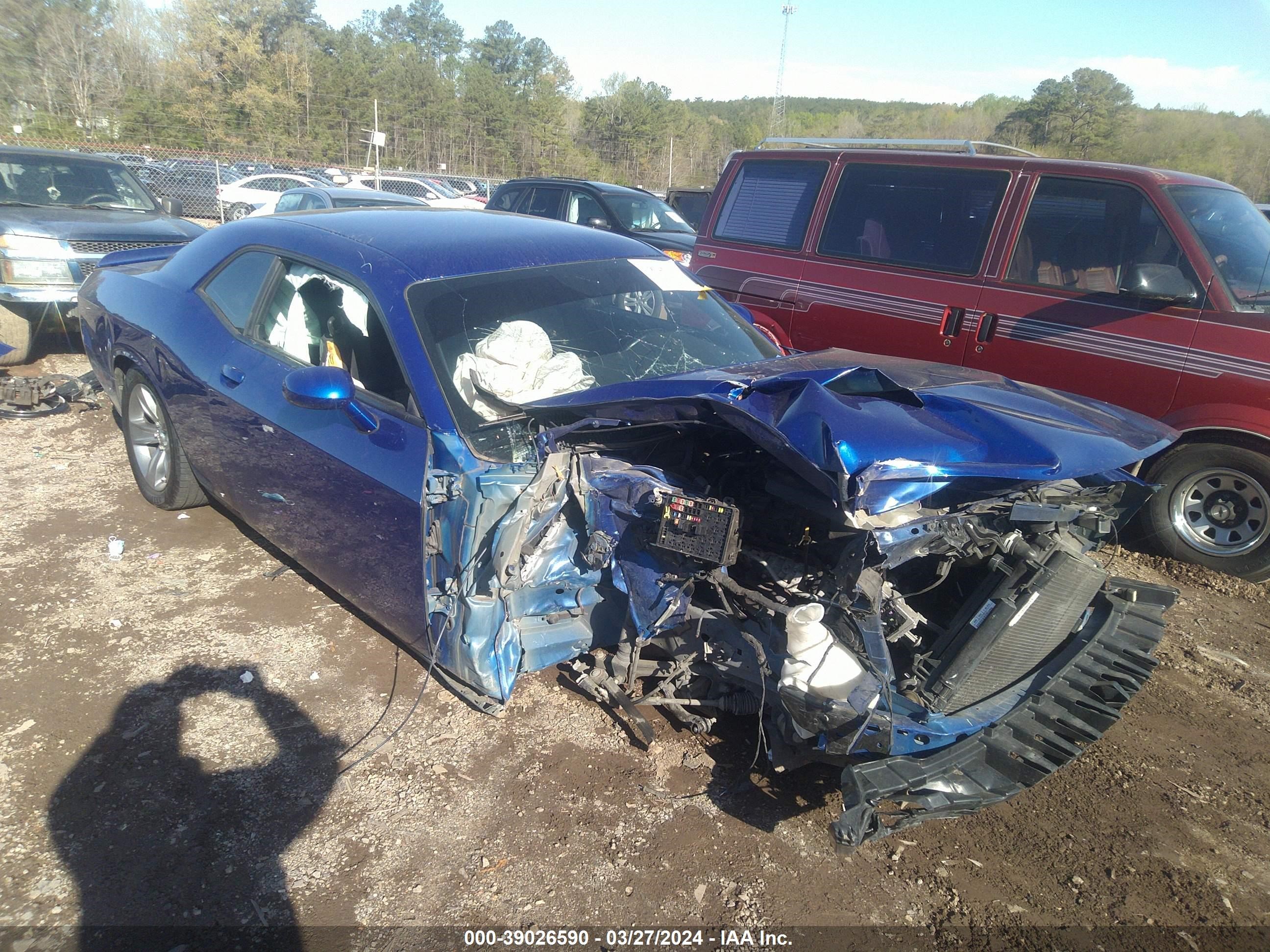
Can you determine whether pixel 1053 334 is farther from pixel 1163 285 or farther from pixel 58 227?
pixel 58 227

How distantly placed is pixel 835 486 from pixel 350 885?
1.82 m

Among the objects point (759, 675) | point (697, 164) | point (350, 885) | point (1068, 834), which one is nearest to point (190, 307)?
point (350, 885)

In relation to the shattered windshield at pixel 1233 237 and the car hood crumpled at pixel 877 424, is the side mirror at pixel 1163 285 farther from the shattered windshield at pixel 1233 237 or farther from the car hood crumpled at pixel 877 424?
the car hood crumpled at pixel 877 424

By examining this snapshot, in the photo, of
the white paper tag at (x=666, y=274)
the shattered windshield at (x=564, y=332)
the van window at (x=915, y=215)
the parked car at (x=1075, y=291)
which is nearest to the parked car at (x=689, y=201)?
the parked car at (x=1075, y=291)

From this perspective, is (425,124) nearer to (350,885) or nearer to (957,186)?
(957,186)

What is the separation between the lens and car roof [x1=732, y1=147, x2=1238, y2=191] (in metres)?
4.73

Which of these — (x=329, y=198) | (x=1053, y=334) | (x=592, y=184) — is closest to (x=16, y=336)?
(x=329, y=198)

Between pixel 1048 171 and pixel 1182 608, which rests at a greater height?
pixel 1048 171

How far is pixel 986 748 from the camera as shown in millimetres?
2508

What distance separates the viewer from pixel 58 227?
7.41 m

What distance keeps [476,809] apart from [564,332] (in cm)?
183

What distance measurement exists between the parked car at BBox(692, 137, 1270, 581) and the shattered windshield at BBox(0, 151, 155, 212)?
23.2 ft

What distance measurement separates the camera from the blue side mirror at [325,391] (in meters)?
2.93

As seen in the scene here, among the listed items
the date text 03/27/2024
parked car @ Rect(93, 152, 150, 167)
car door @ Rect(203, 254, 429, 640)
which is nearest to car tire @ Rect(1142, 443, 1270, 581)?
the date text 03/27/2024
